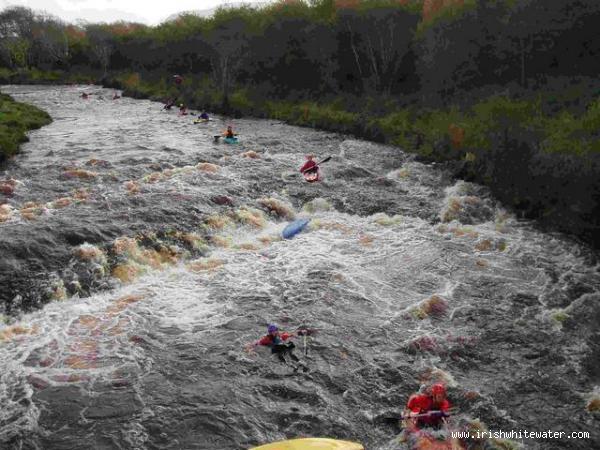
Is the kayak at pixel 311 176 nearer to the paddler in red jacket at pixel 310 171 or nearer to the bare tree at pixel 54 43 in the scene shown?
the paddler in red jacket at pixel 310 171

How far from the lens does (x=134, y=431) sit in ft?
22.1

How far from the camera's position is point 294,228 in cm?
1322

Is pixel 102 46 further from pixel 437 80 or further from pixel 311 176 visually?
pixel 311 176

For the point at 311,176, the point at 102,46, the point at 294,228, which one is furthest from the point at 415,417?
the point at 102,46

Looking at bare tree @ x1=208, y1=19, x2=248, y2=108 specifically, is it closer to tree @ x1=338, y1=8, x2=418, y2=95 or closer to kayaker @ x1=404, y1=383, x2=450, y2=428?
tree @ x1=338, y1=8, x2=418, y2=95

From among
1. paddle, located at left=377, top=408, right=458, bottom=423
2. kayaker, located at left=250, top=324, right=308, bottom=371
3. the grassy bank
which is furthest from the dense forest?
the grassy bank

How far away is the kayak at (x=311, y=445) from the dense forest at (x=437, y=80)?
9.06 metres

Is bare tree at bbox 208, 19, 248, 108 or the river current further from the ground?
bare tree at bbox 208, 19, 248, 108

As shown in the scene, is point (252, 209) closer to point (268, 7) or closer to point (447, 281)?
point (447, 281)

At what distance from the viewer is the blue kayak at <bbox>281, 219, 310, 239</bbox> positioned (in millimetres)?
13062

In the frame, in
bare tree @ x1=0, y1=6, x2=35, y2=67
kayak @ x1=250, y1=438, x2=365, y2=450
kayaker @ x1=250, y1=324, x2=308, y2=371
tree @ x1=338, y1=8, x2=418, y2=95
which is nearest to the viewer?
kayak @ x1=250, y1=438, x2=365, y2=450

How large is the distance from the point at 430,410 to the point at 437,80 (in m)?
20.9

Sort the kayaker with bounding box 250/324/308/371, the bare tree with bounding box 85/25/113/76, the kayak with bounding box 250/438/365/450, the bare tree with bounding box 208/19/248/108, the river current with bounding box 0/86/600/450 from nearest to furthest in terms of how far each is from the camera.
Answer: the kayak with bounding box 250/438/365/450, the river current with bounding box 0/86/600/450, the kayaker with bounding box 250/324/308/371, the bare tree with bounding box 208/19/248/108, the bare tree with bounding box 85/25/113/76

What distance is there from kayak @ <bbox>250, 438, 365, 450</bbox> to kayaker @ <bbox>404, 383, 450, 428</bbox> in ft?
3.45
